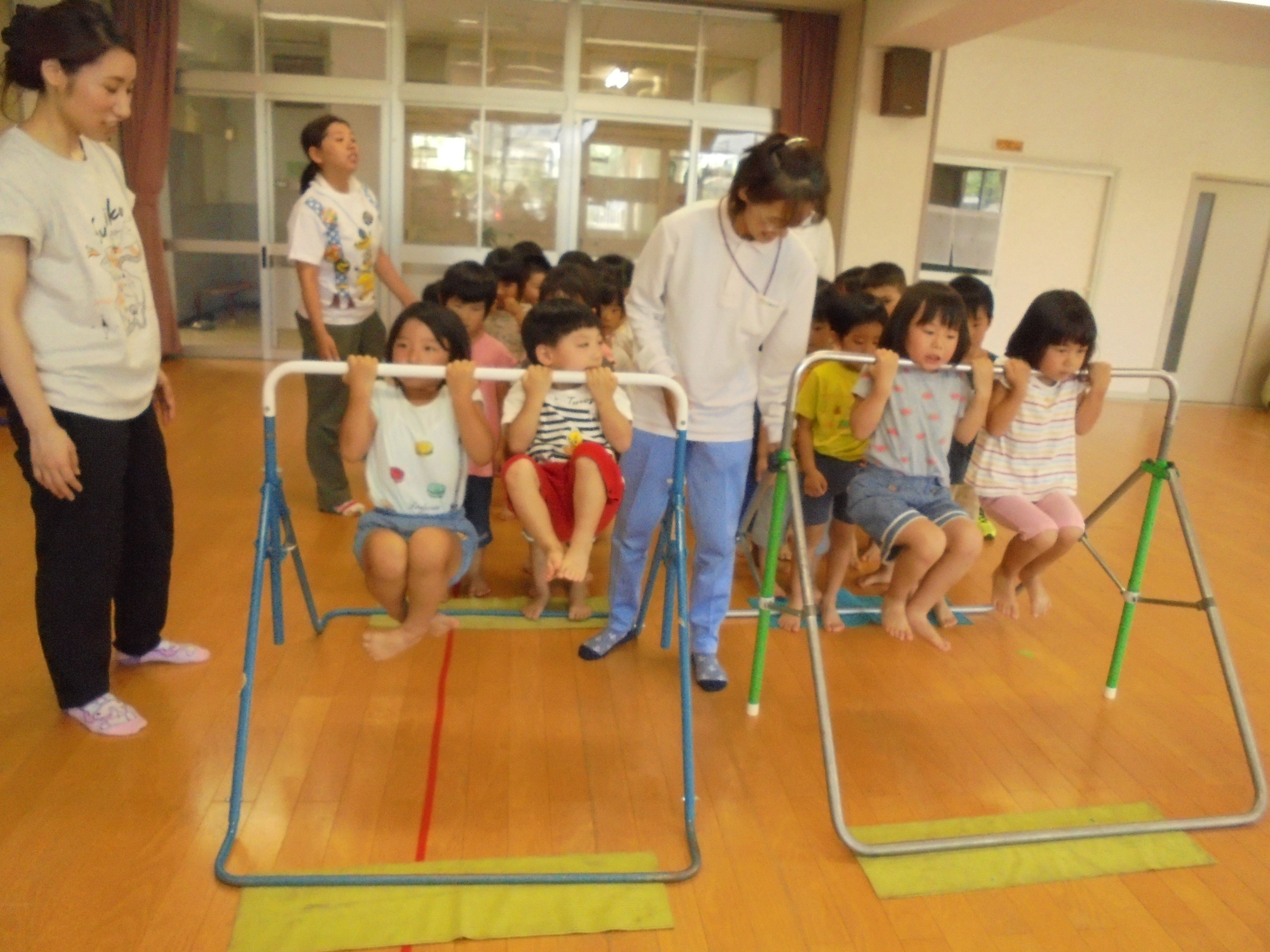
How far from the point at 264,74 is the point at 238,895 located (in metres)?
6.58

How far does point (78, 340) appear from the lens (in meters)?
1.84

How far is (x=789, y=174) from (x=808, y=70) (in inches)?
216

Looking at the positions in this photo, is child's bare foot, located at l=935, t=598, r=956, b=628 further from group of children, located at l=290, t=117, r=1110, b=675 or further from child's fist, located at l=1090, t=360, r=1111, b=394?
child's fist, located at l=1090, t=360, r=1111, b=394

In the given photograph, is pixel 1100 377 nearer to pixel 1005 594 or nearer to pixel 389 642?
pixel 1005 594

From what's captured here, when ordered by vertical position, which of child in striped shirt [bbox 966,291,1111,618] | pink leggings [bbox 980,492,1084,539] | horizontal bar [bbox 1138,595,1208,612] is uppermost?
child in striped shirt [bbox 966,291,1111,618]

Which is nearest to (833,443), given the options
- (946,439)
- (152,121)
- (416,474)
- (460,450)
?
(946,439)

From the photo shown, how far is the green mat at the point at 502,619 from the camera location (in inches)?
108

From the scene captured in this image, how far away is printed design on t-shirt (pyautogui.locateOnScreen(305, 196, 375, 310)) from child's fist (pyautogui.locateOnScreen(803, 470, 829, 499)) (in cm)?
192

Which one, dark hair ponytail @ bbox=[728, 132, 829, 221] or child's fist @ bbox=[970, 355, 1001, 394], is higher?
dark hair ponytail @ bbox=[728, 132, 829, 221]

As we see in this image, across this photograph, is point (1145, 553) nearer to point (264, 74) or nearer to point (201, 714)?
point (201, 714)

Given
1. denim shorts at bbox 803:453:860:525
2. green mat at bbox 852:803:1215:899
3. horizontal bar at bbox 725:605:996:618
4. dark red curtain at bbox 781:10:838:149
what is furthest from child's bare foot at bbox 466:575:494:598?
dark red curtain at bbox 781:10:838:149

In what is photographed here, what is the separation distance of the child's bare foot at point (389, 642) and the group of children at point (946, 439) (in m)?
0.97

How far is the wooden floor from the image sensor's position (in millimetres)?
1667

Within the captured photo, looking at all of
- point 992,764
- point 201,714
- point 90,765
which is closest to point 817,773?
point 992,764
